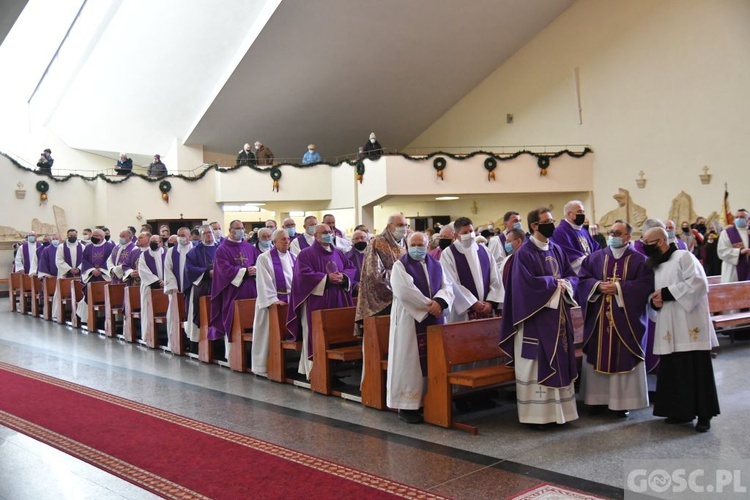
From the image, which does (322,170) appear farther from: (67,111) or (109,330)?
(109,330)

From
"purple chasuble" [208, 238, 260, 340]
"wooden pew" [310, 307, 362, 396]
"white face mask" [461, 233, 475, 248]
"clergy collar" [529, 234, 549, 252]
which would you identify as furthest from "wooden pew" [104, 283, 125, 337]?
"clergy collar" [529, 234, 549, 252]

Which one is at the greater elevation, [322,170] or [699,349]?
[322,170]

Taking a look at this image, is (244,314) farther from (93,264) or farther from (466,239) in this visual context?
(93,264)

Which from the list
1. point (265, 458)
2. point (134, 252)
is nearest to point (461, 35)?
point (134, 252)

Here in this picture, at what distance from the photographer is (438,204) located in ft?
70.8

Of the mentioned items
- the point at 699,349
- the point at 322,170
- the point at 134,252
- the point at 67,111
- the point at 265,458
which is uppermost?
the point at 67,111

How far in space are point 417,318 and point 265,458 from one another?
168 centimetres

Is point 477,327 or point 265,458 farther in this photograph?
point 477,327

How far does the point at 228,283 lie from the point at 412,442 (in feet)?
13.2

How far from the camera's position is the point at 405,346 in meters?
5.52

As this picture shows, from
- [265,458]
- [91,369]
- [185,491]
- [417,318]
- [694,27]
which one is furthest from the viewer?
[694,27]

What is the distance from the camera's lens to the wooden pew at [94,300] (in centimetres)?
1128

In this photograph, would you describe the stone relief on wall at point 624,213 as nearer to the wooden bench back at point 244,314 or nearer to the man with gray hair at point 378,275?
the wooden bench back at point 244,314

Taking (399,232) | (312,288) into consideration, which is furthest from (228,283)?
(399,232)
